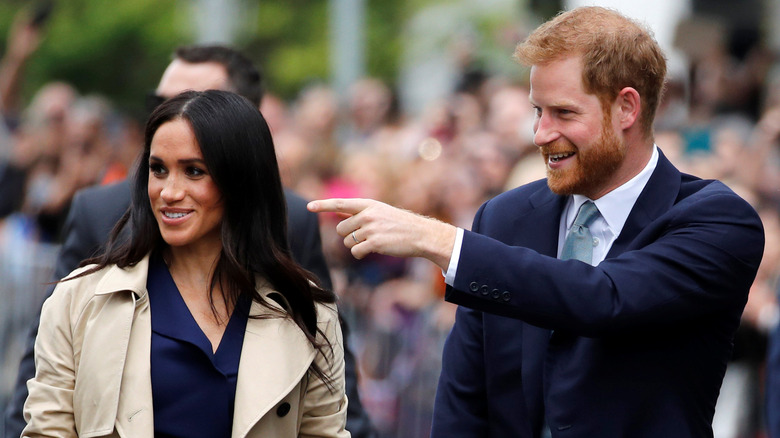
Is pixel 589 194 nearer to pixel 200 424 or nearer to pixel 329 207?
pixel 329 207

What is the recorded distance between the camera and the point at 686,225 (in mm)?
3889

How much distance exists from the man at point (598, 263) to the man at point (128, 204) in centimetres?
102

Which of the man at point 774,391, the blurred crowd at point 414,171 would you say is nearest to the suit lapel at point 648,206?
the man at point 774,391

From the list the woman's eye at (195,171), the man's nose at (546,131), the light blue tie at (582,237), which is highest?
the man's nose at (546,131)

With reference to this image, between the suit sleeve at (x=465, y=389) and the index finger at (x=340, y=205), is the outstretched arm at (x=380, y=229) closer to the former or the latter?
the index finger at (x=340, y=205)

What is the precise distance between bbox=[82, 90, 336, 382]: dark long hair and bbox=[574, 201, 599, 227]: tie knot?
2.91ft

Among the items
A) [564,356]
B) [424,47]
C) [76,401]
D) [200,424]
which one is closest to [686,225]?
[564,356]

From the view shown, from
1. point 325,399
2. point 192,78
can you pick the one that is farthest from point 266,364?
point 192,78

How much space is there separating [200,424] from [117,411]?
0.86 ft

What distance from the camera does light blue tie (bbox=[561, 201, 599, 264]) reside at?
407 centimetres

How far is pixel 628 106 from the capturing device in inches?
158

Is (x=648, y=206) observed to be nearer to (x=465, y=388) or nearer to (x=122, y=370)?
(x=465, y=388)

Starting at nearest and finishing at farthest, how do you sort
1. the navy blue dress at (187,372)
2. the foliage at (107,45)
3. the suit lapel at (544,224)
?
the navy blue dress at (187,372) → the suit lapel at (544,224) → the foliage at (107,45)

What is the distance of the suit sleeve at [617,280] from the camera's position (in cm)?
370
